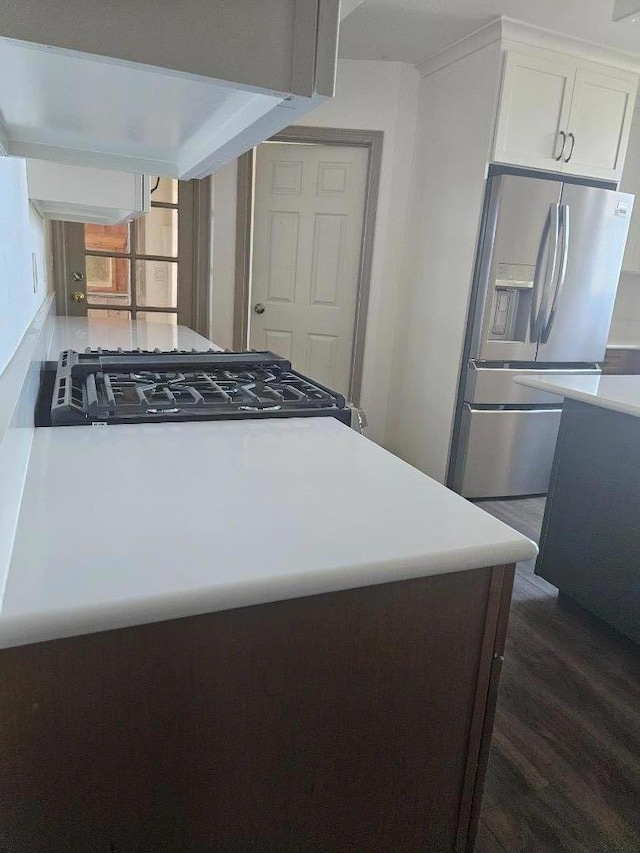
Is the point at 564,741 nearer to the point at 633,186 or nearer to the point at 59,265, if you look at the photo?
the point at 59,265

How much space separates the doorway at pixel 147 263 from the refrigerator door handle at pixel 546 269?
6.47 feet

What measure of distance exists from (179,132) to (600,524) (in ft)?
6.43

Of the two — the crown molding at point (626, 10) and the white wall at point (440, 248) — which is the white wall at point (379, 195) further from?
the crown molding at point (626, 10)

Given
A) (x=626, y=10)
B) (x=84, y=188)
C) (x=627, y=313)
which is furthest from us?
(x=627, y=313)

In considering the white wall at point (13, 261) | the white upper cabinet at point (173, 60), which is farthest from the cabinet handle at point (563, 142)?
the white upper cabinet at point (173, 60)

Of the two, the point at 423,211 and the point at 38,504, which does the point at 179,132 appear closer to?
the point at 38,504

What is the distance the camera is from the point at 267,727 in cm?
79

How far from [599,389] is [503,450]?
4.42 feet

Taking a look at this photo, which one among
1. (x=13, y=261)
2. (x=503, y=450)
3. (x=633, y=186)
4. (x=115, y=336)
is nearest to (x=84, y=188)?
(x=115, y=336)

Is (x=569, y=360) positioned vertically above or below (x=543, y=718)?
above

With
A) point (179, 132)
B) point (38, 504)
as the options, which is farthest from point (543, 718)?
point (179, 132)

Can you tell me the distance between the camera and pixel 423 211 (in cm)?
374

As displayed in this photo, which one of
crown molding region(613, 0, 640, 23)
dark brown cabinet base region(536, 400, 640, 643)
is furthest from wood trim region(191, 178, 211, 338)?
dark brown cabinet base region(536, 400, 640, 643)

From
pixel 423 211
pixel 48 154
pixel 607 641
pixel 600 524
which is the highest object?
pixel 423 211
